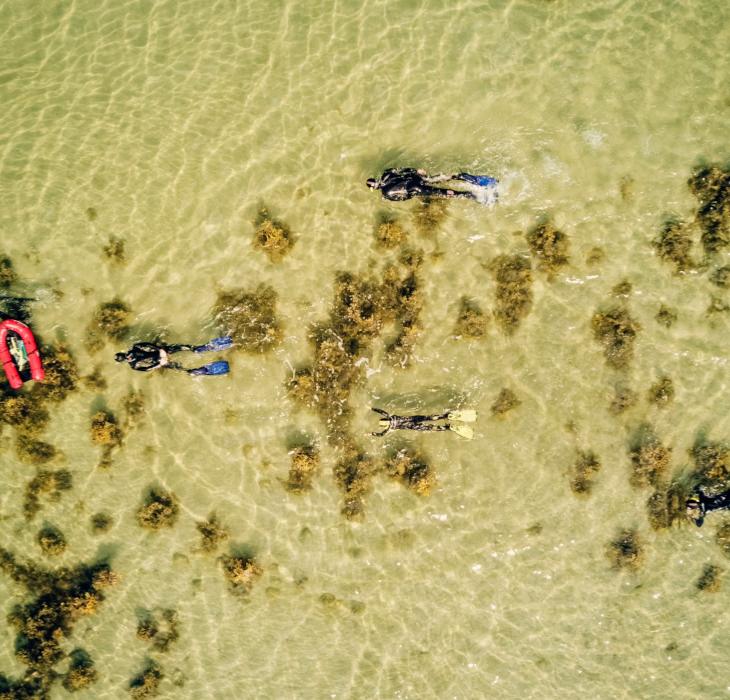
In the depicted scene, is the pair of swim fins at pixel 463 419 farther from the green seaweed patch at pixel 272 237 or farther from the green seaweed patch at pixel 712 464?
the green seaweed patch at pixel 272 237

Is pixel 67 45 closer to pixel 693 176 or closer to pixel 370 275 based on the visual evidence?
pixel 370 275

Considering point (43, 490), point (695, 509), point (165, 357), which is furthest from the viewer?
point (43, 490)

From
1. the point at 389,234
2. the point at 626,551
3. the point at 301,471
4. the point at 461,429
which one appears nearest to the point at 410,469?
the point at 461,429

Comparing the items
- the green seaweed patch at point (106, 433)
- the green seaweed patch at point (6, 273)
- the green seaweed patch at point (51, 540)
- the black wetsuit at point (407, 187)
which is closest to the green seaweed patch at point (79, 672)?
the green seaweed patch at point (51, 540)

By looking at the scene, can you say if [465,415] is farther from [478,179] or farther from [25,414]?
[25,414]

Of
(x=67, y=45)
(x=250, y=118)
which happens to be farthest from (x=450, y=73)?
(x=67, y=45)
